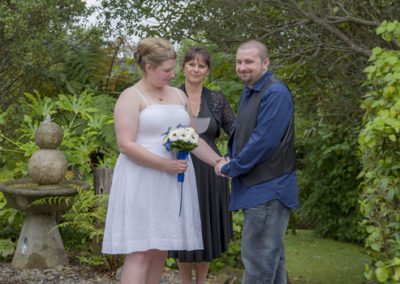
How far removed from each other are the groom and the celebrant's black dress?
992 mm

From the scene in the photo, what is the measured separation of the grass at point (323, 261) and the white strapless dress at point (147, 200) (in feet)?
17.8

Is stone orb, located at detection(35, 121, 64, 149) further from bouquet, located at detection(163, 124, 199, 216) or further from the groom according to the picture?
the groom

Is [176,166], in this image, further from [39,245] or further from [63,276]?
[39,245]

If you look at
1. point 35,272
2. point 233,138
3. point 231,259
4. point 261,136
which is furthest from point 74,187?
point 261,136

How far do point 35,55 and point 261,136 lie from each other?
5.77 metres

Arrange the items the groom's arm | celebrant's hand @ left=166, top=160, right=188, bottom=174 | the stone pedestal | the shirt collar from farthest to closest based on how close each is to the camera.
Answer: the stone pedestal < celebrant's hand @ left=166, top=160, right=188, bottom=174 < the shirt collar < the groom's arm

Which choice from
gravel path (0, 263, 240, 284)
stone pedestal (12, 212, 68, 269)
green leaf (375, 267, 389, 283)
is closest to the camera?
green leaf (375, 267, 389, 283)

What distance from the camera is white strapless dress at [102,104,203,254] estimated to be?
439cm

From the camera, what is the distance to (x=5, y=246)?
7414mm

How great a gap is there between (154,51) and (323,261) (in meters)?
7.55

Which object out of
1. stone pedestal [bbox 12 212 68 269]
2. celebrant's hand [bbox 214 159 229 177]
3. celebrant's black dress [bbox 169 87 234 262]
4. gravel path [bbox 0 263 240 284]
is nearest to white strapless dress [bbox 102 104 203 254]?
celebrant's hand [bbox 214 159 229 177]

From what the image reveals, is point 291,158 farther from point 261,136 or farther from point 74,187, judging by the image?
point 74,187

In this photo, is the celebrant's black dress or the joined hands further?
the celebrant's black dress

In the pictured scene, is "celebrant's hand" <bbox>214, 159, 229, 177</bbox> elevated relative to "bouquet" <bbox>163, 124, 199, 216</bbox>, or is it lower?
lower
